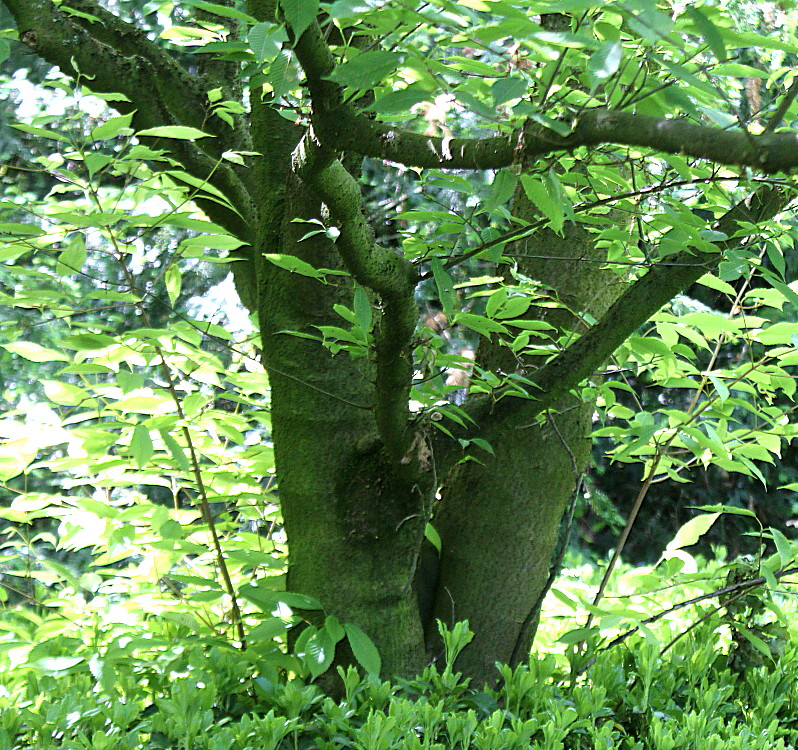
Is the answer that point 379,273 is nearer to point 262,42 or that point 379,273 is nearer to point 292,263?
point 292,263

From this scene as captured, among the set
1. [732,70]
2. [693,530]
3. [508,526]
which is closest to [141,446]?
A: [508,526]

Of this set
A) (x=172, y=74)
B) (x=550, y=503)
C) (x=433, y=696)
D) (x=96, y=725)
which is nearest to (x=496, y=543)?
(x=550, y=503)

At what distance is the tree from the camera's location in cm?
147

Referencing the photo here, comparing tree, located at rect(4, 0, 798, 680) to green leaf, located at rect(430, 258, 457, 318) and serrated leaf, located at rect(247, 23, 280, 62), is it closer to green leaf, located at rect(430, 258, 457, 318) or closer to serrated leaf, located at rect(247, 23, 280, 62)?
green leaf, located at rect(430, 258, 457, 318)

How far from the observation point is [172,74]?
2355mm

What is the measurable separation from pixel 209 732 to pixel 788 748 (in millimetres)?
1400

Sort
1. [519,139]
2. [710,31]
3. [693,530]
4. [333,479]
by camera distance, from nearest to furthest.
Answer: [710,31], [519,139], [333,479], [693,530]

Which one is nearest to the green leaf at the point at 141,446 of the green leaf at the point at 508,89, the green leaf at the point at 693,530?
the green leaf at the point at 508,89

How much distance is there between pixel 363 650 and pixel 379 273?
2.88 feet

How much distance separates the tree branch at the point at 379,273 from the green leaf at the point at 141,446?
517mm

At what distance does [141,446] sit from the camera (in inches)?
65.6

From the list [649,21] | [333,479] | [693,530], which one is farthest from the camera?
[693,530]

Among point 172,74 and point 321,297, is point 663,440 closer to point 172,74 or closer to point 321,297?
point 321,297

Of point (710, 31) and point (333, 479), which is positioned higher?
point (710, 31)
